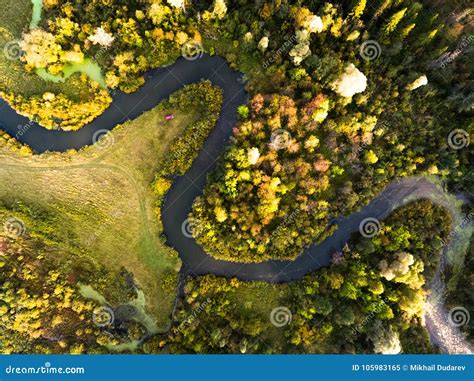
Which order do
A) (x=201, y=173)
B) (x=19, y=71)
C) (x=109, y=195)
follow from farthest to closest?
(x=19, y=71) → (x=109, y=195) → (x=201, y=173)

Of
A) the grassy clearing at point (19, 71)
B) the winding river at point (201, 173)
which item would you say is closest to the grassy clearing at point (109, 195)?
the winding river at point (201, 173)

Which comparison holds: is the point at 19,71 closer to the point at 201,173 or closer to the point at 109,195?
the point at 109,195

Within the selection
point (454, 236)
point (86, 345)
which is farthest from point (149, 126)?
point (454, 236)

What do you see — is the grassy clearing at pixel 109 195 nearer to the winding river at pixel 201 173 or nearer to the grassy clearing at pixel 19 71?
the winding river at pixel 201 173

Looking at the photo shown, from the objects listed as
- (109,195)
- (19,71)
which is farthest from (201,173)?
(19,71)

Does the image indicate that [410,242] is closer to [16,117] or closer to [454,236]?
[454,236]
